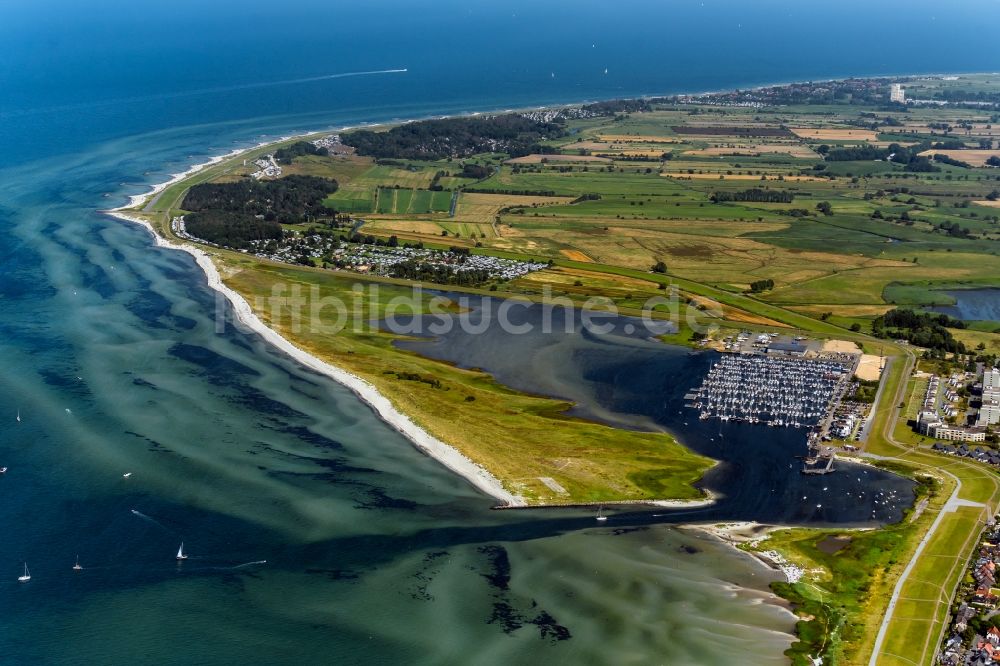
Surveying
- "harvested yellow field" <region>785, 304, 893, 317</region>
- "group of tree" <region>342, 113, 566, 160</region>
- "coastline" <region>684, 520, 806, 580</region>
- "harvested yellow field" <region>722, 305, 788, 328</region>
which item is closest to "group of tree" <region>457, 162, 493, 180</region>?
"group of tree" <region>342, 113, 566, 160</region>

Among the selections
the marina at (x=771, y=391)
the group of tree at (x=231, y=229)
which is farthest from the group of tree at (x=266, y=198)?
the marina at (x=771, y=391)

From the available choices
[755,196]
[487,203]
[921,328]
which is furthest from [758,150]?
[921,328]

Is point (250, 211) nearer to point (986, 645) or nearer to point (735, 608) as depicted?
point (735, 608)

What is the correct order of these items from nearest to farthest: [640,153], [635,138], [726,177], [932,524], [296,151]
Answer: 1. [932,524]
2. [726,177]
3. [296,151]
4. [640,153]
5. [635,138]

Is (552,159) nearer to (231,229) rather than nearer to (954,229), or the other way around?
(231,229)

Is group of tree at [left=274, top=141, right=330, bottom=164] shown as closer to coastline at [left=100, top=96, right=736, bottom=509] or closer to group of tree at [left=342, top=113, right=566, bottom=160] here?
group of tree at [left=342, top=113, right=566, bottom=160]

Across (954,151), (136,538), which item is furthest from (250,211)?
(954,151)

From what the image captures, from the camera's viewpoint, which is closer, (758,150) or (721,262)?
(721,262)
